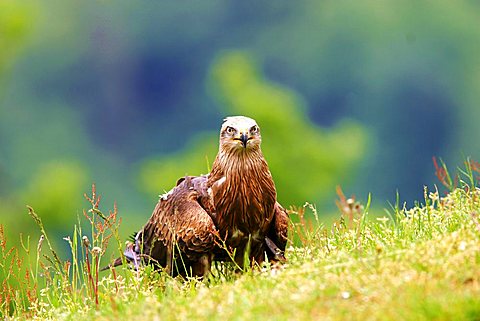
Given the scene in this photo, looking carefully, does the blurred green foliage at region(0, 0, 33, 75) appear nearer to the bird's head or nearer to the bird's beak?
the bird's head

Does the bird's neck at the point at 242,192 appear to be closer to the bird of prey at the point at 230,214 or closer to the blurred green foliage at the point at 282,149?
the bird of prey at the point at 230,214

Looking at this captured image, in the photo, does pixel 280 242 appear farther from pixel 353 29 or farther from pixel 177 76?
pixel 177 76

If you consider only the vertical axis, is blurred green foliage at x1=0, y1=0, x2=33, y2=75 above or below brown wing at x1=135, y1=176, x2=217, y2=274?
above

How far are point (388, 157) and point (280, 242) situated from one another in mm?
64061

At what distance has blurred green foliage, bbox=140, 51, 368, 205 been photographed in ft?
116

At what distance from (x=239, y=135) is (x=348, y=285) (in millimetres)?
2422

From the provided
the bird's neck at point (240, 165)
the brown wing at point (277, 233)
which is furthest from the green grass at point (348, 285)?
the bird's neck at point (240, 165)

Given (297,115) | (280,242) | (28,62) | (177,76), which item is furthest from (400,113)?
(280,242)

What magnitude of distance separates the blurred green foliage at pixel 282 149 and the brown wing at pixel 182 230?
82.0ft

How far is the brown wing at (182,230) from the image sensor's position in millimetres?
7270

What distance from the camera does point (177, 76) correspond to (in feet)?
274

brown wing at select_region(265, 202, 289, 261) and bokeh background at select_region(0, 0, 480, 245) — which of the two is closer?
brown wing at select_region(265, 202, 289, 261)

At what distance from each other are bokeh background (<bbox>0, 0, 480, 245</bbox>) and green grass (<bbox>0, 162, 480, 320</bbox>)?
→ 176 ft

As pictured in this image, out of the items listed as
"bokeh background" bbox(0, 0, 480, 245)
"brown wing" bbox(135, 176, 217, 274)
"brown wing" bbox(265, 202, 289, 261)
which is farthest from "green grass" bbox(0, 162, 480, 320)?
"bokeh background" bbox(0, 0, 480, 245)
